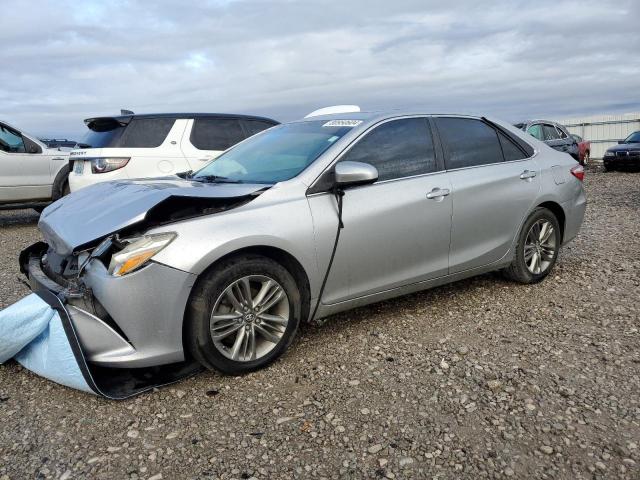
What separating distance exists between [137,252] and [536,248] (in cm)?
357

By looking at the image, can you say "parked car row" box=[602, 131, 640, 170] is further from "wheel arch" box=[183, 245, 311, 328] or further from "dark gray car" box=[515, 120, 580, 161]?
"wheel arch" box=[183, 245, 311, 328]

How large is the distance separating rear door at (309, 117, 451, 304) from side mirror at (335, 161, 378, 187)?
0.18 m

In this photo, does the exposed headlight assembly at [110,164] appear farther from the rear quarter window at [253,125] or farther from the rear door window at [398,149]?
the rear door window at [398,149]

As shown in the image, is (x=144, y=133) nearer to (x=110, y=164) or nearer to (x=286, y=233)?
(x=110, y=164)

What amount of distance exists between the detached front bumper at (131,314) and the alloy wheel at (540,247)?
3192mm

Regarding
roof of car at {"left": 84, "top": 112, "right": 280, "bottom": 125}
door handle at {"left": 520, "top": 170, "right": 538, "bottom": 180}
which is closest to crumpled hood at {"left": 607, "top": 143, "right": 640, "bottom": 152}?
roof of car at {"left": 84, "top": 112, "right": 280, "bottom": 125}

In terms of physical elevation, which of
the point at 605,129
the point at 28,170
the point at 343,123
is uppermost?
the point at 343,123

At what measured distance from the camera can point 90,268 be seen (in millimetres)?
3262

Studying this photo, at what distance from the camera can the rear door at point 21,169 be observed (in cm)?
948

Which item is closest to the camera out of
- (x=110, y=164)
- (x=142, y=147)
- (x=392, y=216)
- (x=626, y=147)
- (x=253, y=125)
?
(x=392, y=216)

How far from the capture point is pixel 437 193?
4.25m

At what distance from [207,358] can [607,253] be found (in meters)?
5.08

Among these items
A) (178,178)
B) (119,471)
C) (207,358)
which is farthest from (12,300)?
(119,471)

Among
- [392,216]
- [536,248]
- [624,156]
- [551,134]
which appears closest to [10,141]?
[392,216]
